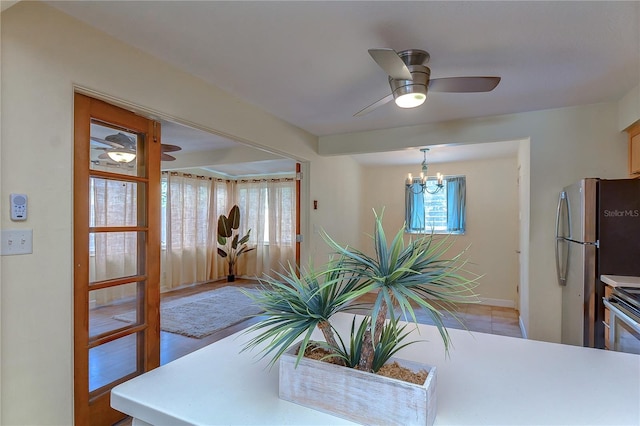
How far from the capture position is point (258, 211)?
6758 mm

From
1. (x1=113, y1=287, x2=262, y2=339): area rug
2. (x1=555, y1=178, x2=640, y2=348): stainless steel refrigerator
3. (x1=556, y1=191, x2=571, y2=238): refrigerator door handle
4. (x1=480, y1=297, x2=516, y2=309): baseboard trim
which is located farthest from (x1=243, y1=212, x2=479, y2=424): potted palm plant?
(x1=480, y1=297, x2=516, y2=309): baseboard trim

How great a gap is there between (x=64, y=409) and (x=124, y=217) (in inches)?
40.9

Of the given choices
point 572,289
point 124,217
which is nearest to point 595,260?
point 572,289

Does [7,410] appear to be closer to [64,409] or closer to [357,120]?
[64,409]

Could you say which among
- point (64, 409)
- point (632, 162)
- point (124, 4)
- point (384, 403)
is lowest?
point (64, 409)

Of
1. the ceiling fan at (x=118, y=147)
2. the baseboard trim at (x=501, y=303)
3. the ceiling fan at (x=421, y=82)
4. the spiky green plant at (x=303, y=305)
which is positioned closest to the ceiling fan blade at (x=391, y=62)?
the ceiling fan at (x=421, y=82)

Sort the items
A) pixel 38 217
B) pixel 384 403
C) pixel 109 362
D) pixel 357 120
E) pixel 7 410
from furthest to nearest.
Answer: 1. pixel 357 120
2. pixel 109 362
3. pixel 38 217
4. pixel 7 410
5. pixel 384 403

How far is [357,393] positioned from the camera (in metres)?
0.71

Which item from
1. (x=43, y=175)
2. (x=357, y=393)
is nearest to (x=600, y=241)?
(x=357, y=393)

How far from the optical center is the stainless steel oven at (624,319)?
172cm

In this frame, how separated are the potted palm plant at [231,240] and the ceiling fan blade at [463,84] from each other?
16.9 ft

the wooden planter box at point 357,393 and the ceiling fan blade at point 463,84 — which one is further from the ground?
the ceiling fan blade at point 463,84

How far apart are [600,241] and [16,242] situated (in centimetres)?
339

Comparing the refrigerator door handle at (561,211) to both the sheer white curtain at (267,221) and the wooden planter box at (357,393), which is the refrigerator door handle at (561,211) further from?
the sheer white curtain at (267,221)
